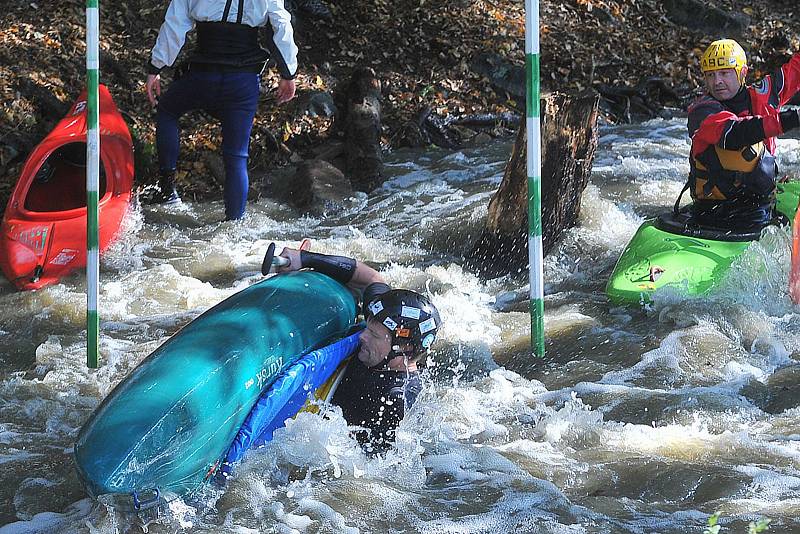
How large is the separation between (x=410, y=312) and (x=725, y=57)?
8.73 ft

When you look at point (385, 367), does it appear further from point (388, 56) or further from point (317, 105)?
point (388, 56)

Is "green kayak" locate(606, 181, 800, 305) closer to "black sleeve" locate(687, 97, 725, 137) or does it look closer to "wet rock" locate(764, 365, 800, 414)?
"black sleeve" locate(687, 97, 725, 137)

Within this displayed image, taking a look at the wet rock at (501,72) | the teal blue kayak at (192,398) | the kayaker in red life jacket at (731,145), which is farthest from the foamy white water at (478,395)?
the wet rock at (501,72)

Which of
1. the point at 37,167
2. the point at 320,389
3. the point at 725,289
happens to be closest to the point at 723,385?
the point at 725,289

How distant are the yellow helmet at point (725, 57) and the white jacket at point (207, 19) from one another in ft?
8.65

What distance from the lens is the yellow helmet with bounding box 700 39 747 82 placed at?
18.0 ft

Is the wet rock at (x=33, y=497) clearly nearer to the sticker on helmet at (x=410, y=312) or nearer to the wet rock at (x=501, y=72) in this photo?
the sticker on helmet at (x=410, y=312)

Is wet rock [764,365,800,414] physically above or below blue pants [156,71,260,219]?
below

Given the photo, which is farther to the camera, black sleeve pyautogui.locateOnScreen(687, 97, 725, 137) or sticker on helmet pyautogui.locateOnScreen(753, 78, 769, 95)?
sticker on helmet pyautogui.locateOnScreen(753, 78, 769, 95)

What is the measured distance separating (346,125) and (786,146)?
3813mm

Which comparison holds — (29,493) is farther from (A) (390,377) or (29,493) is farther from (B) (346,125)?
(B) (346,125)

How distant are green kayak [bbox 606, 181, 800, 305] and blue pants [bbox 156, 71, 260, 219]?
2611mm

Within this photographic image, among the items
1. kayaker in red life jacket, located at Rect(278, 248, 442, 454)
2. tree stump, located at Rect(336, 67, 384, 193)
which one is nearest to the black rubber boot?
tree stump, located at Rect(336, 67, 384, 193)

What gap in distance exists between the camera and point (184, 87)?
21.6 ft
